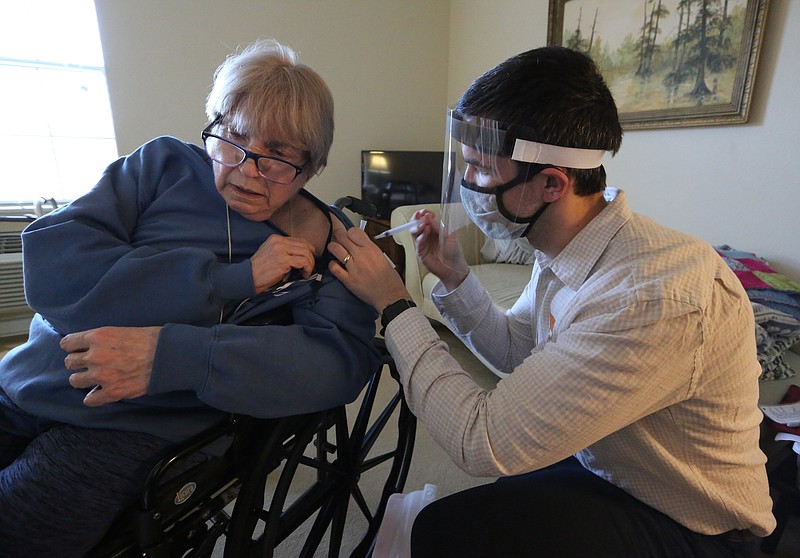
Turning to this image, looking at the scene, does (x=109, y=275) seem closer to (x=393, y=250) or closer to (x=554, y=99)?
A: (x=554, y=99)

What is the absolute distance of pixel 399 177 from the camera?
3.49 m

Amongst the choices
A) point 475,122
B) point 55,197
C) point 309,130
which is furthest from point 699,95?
point 55,197

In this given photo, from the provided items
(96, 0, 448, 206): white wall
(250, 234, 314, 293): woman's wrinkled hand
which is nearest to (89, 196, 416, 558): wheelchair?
(250, 234, 314, 293): woman's wrinkled hand

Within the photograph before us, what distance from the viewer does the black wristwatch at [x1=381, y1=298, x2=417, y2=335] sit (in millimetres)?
834

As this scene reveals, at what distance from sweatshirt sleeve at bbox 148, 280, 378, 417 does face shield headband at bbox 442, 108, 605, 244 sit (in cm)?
34

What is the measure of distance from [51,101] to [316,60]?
1.79 meters

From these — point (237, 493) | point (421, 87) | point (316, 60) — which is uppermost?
point (316, 60)

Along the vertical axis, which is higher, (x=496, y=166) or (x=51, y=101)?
(x=51, y=101)

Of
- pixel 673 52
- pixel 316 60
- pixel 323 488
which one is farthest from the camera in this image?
pixel 316 60

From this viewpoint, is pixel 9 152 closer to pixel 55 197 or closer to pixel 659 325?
pixel 55 197

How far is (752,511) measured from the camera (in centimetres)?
76

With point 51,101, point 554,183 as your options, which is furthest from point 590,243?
point 51,101

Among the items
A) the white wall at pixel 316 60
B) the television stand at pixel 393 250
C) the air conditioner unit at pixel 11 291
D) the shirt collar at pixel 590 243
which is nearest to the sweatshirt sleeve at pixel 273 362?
the shirt collar at pixel 590 243

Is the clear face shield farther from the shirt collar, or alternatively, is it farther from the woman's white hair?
the woman's white hair
